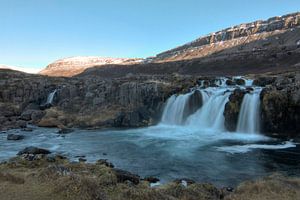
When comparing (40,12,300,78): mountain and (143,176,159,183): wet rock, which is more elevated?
(40,12,300,78): mountain

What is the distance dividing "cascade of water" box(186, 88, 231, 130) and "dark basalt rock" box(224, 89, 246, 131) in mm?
1321

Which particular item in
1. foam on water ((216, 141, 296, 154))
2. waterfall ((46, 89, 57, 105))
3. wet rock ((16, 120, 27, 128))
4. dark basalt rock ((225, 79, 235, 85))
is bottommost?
wet rock ((16, 120, 27, 128))

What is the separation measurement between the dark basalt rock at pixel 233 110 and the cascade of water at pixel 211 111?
1321 mm

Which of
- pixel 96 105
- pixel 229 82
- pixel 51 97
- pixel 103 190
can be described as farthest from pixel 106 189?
pixel 51 97

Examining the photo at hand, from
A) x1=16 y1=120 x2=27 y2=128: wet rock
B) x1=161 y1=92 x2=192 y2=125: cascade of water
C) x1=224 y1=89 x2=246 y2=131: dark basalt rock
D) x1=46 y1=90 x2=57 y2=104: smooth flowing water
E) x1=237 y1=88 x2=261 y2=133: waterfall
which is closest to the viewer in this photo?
x1=237 y1=88 x2=261 y2=133: waterfall

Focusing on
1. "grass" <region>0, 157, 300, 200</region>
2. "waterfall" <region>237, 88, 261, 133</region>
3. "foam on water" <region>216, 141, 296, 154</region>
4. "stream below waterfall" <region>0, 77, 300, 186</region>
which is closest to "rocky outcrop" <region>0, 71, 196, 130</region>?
"stream below waterfall" <region>0, 77, 300, 186</region>

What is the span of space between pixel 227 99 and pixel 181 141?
12031 mm

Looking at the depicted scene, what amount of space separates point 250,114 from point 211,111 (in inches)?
283

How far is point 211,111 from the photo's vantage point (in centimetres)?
5100

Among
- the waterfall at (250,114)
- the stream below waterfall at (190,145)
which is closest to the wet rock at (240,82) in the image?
the stream below waterfall at (190,145)

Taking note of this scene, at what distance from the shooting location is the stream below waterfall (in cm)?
2723

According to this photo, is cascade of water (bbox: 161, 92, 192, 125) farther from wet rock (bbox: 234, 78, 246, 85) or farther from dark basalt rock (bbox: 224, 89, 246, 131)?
wet rock (bbox: 234, 78, 246, 85)

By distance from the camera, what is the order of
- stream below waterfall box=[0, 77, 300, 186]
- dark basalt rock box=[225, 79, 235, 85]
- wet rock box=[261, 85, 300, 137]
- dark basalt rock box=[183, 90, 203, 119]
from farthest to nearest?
1. dark basalt rock box=[225, 79, 235, 85]
2. dark basalt rock box=[183, 90, 203, 119]
3. wet rock box=[261, 85, 300, 137]
4. stream below waterfall box=[0, 77, 300, 186]

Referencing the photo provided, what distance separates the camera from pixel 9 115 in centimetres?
6550
